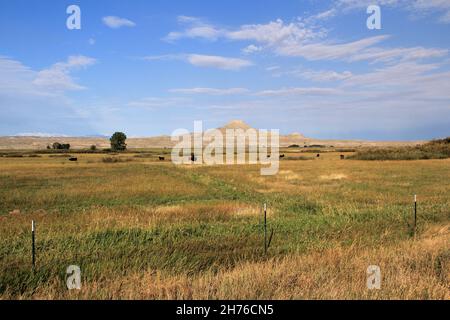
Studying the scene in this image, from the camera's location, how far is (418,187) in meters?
30.5

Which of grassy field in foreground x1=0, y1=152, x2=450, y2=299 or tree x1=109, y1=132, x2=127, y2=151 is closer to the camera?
grassy field in foreground x1=0, y1=152, x2=450, y2=299
